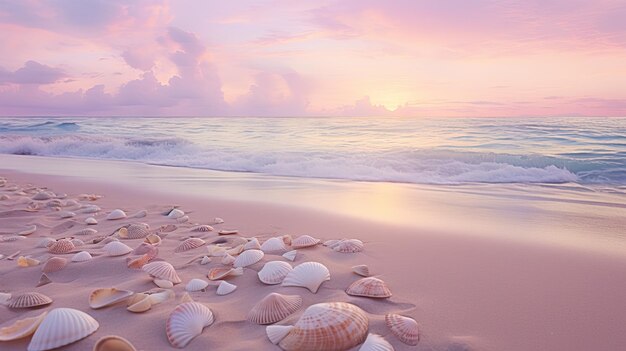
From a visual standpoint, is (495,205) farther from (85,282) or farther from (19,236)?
(19,236)

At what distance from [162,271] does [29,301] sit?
70cm

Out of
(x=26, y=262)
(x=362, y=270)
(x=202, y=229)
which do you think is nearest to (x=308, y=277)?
(x=362, y=270)

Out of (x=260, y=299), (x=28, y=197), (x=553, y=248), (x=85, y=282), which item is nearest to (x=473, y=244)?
(x=553, y=248)

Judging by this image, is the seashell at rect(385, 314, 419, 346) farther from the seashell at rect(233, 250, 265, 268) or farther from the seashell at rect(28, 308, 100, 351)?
the seashell at rect(28, 308, 100, 351)

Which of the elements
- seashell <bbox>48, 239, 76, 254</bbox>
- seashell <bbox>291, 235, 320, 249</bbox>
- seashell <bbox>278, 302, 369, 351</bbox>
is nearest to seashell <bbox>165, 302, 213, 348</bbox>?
seashell <bbox>278, 302, 369, 351</bbox>

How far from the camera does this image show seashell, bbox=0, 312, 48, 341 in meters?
1.73

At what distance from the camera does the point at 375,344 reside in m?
1.68

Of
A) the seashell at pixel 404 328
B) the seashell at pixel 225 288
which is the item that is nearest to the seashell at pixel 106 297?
the seashell at pixel 225 288

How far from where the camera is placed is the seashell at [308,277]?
2355 mm

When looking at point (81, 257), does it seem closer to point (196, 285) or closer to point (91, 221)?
point (196, 285)

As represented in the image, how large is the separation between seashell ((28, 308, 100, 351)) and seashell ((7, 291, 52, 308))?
1.54 ft

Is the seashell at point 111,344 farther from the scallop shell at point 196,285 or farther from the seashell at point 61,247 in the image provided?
the seashell at point 61,247

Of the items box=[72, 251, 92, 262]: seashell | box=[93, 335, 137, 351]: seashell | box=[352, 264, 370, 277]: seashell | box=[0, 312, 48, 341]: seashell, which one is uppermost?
box=[93, 335, 137, 351]: seashell

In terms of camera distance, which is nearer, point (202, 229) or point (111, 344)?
point (111, 344)
